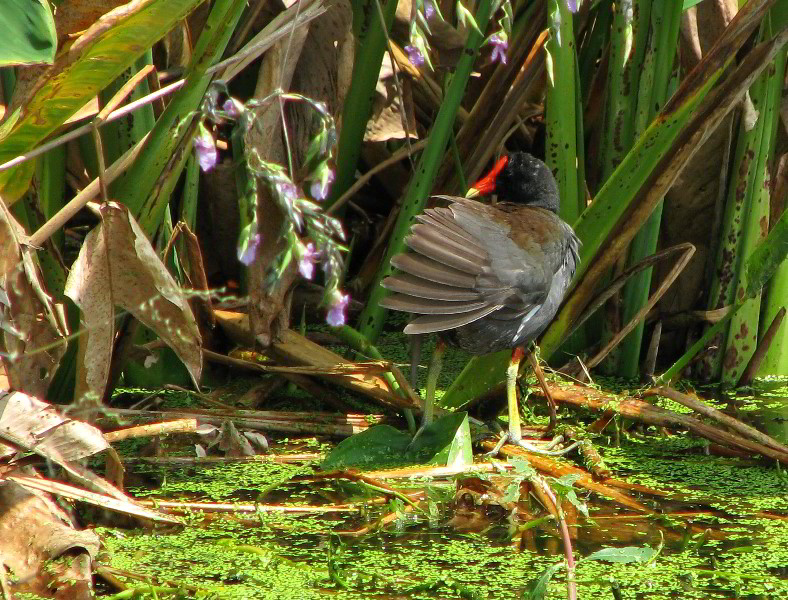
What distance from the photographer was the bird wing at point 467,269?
2307 mm

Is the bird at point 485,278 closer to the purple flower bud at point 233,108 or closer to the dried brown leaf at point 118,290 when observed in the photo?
the dried brown leaf at point 118,290

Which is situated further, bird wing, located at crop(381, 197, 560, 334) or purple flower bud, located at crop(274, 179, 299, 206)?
bird wing, located at crop(381, 197, 560, 334)

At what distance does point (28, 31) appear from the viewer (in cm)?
165

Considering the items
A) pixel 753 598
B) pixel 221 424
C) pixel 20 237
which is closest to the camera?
pixel 753 598

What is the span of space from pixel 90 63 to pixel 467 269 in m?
0.96

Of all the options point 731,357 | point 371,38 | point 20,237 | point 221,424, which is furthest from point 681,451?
point 20,237

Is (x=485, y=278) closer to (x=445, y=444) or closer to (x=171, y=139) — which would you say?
(x=445, y=444)

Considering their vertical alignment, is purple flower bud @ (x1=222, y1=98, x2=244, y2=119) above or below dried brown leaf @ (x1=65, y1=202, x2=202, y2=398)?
above

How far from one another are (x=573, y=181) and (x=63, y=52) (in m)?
1.52

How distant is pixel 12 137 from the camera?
6.00 feet

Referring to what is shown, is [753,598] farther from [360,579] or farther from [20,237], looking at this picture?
[20,237]

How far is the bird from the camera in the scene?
2.32m

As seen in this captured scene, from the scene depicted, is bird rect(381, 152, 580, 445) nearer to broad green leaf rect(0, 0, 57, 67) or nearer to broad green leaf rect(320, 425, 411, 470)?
Result: broad green leaf rect(320, 425, 411, 470)

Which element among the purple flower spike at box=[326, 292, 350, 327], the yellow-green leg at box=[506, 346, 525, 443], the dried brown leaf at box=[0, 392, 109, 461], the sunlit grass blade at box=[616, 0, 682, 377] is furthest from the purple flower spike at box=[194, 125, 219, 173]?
the sunlit grass blade at box=[616, 0, 682, 377]
